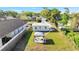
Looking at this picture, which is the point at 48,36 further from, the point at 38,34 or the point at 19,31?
the point at 19,31

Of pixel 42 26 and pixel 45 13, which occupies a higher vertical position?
pixel 45 13

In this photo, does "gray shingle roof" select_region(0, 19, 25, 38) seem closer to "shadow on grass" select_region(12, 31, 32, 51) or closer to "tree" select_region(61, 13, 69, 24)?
"shadow on grass" select_region(12, 31, 32, 51)

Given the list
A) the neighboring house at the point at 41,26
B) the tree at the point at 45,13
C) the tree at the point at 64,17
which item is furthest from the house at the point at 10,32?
the tree at the point at 64,17

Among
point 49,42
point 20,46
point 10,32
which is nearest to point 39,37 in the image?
point 49,42

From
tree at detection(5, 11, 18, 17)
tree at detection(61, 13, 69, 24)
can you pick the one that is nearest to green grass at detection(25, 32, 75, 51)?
tree at detection(61, 13, 69, 24)

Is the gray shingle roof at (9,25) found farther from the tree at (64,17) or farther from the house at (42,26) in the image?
the tree at (64,17)

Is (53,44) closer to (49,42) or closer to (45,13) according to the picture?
(49,42)
